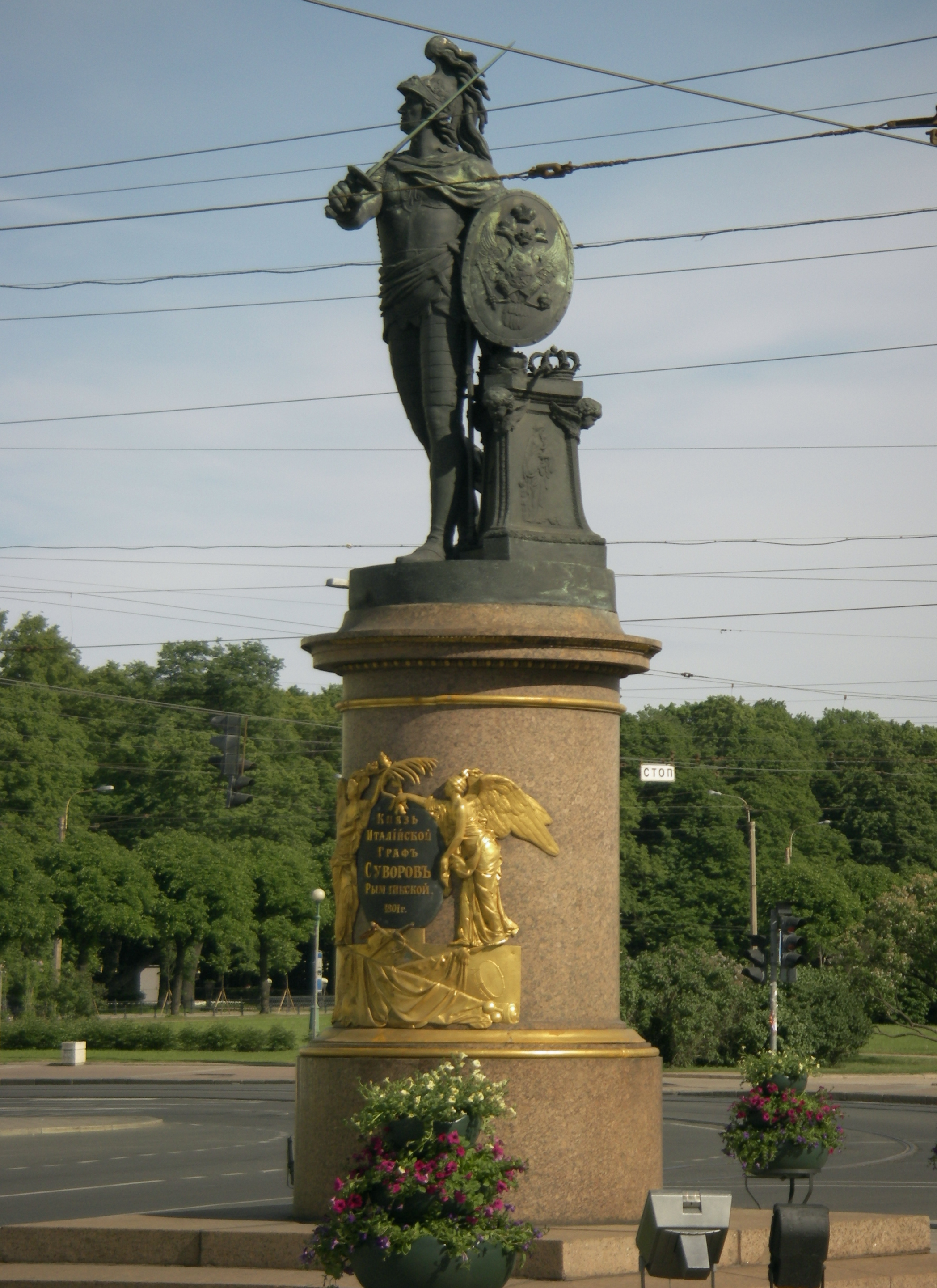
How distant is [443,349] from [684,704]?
278 feet

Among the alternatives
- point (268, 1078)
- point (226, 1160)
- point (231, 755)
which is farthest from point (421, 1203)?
point (268, 1078)

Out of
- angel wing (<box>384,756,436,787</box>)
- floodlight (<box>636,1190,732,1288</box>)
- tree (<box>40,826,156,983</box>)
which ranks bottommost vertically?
floodlight (<box>636,1190,732,1288</box>)

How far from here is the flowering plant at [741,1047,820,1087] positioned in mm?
14555

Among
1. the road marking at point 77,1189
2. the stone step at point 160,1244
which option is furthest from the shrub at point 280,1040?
the stone step at point 160,1244

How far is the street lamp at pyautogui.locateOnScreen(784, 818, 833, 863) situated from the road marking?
2388 inches

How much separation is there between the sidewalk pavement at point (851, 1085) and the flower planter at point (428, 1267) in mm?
23757

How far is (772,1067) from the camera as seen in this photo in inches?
574

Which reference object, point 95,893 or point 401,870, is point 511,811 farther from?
point 95,893

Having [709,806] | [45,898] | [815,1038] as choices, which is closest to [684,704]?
[709,806]

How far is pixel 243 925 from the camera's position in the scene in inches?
2726

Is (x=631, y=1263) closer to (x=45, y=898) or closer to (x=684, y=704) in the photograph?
(x=45, y=898)

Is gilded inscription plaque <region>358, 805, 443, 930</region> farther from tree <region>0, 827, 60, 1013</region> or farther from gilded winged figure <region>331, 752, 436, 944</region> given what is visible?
tree <region>0, 827, 60, 1013</region>

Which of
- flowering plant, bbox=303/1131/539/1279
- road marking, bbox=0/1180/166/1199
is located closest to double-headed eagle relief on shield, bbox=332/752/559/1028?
flowering plant, bbox=303/1131/539/1279

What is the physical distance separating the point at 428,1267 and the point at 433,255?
6.84 m
